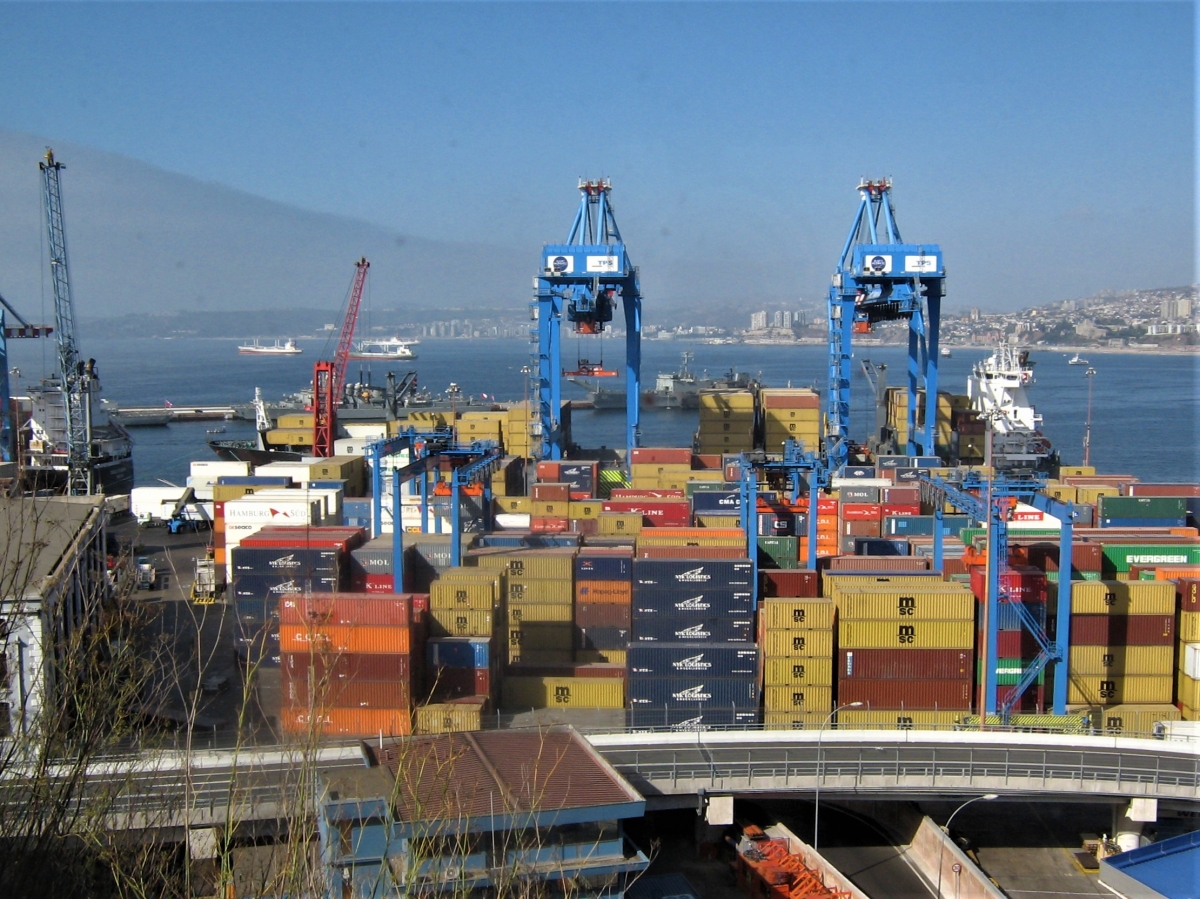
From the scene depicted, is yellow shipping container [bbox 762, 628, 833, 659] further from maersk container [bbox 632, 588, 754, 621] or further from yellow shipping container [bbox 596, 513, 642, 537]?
yellow shipping container [bbox 596, 513, 642, 537]

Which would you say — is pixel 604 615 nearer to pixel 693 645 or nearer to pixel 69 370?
pixel 693 645

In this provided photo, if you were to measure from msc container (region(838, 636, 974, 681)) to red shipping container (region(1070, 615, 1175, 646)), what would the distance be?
4.67 feet

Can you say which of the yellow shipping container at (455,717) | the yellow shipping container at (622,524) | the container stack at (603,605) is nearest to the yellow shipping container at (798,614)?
the container stack at (603,605)

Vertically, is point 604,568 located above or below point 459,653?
above

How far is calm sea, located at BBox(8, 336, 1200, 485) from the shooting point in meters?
41.8

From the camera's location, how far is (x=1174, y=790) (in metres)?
10.8

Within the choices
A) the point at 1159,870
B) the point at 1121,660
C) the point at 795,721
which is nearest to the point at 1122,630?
the point at 1121,660

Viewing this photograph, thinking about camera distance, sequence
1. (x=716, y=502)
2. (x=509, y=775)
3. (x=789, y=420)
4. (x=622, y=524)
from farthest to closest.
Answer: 1. (x=789, y=420)
2. (x=716, y=502)
3. (x=622, y=524)
4. (x=509, y=775)

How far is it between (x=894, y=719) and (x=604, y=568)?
3946 mm

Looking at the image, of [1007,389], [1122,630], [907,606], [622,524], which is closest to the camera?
[907,606]

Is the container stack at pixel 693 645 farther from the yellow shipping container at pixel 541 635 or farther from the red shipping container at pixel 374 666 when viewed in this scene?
the red shipping container at pixel 374 666

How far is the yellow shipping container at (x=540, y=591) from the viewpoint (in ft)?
46.3

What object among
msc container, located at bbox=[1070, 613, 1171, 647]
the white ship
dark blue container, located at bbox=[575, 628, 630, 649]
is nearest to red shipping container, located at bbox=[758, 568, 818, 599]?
dark blue container, located at bbox=[575, 628, 630, 649]

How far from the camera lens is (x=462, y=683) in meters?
12.2
